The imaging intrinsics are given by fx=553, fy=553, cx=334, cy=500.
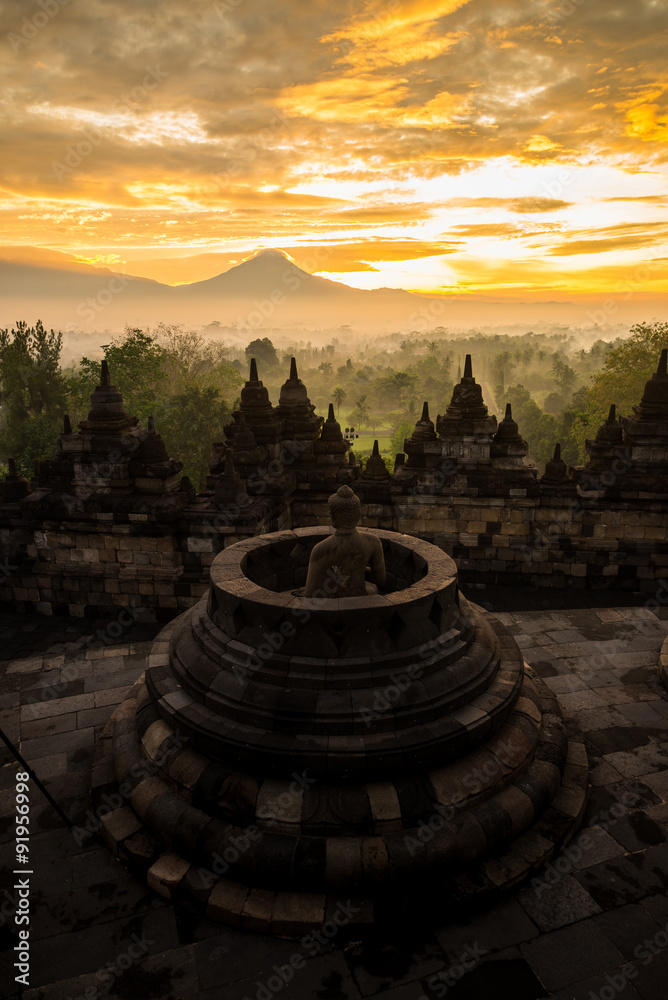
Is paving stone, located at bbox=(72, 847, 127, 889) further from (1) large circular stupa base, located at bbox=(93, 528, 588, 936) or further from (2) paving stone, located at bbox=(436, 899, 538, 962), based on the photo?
(2) paving stone, located at bbox=(436, 899, 538, 962)

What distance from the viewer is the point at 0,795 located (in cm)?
587

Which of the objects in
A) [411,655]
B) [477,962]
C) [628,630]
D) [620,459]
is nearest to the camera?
[477,962]

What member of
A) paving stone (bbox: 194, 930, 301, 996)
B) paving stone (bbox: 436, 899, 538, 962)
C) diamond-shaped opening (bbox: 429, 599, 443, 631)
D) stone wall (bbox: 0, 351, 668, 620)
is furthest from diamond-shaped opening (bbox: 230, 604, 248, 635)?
stone wall (bbox: 0, 351, 668, 620)

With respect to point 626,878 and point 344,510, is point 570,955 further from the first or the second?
point 344,510

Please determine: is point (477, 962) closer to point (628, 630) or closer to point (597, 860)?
point (597, 860)

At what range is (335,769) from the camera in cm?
483

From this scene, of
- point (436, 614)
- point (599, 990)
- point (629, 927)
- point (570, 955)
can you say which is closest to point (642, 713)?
point (629, 927)

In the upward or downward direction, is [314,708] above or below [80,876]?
above

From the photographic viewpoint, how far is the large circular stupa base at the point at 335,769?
4.53 m

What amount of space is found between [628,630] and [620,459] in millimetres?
4317

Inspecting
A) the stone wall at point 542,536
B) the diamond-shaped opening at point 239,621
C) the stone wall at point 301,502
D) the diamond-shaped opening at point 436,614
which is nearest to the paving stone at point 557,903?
the diamond-shaped opening at point 436,614

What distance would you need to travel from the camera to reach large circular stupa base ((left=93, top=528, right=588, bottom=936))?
453cm

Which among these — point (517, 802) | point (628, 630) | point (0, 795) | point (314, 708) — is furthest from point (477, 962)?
point (628, 630)

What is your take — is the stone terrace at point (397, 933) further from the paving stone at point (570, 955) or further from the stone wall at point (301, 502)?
the stone wall at point (301, 502)
